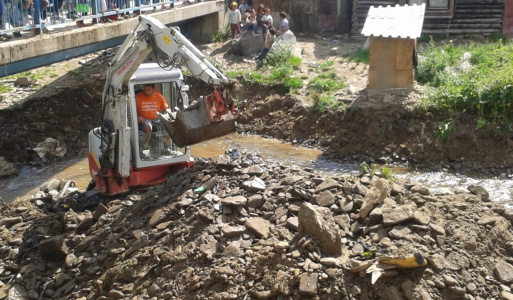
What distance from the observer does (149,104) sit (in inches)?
401

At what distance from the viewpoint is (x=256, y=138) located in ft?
53.1

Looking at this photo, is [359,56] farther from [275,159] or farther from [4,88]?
[4,88]

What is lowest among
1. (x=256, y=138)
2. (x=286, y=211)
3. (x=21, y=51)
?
(x=256, y=138)

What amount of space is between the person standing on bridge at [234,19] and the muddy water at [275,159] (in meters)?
5.80

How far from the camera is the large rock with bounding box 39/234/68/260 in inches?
336

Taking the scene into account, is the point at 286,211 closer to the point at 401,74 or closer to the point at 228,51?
the point at 401,74

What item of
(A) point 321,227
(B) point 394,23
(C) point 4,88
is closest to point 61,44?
(C) point 4,88

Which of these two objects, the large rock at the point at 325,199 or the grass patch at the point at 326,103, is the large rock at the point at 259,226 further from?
the grass patch at the point at 326,103

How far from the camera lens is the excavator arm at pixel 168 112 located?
850 centimetres

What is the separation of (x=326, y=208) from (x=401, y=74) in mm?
8122

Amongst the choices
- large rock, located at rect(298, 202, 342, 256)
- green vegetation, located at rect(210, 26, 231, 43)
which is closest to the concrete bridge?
green vegetation, located at rect(210, 26, 231, 43)

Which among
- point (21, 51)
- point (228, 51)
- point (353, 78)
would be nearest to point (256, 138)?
point (353, 78)

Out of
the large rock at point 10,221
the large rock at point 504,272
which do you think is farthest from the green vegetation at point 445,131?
the large rock at point 10,221

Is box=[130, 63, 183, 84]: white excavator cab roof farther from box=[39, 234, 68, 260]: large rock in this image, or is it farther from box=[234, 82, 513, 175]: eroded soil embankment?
box=[234, 82, 513, 175]: eroded soil embankment
